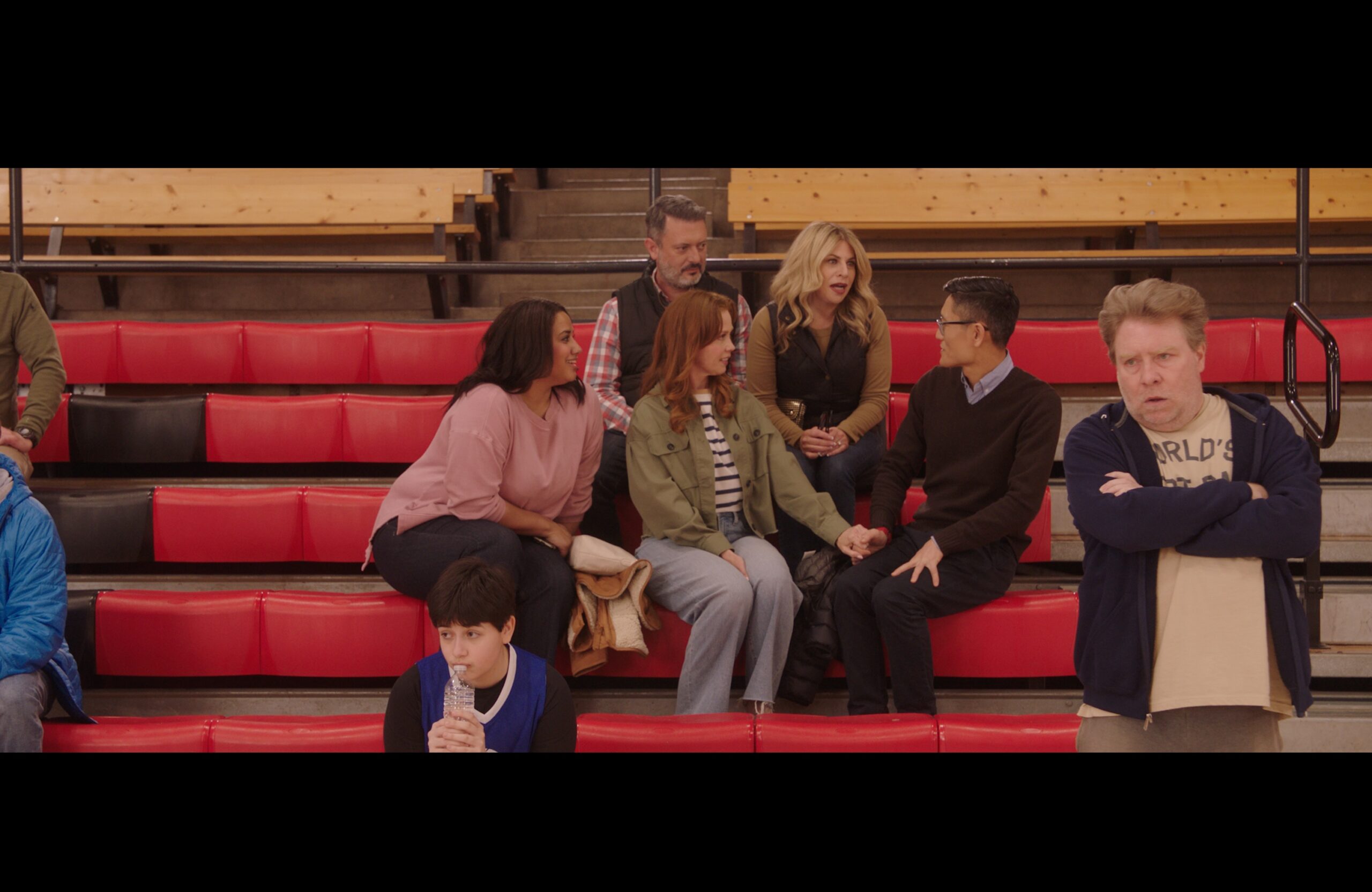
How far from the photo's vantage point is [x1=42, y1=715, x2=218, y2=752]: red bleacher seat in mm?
1941

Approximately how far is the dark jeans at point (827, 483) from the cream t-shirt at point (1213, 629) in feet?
3.70

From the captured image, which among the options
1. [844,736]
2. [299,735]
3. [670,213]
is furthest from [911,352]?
[299,735]

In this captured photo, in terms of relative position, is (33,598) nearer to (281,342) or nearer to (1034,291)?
(281,342)

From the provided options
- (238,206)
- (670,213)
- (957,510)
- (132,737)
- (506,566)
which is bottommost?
(132,737)

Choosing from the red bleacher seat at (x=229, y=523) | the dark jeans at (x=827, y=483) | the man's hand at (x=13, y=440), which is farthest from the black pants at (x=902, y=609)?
the man's hand at (x=13, y=440)

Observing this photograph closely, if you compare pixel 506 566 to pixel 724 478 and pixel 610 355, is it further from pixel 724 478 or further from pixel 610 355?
pixel 610 355

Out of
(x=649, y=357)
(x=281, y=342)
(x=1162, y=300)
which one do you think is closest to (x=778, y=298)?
(x=649, y=357)

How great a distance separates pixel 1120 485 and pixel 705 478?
3.54 feet

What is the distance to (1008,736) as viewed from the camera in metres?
1.89

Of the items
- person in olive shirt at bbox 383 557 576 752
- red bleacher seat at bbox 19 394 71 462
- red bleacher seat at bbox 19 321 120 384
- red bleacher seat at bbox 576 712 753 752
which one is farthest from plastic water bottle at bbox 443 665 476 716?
red bleacher seat at bbox 19 321 120 384

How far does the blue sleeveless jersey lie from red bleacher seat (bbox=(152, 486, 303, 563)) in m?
1.06

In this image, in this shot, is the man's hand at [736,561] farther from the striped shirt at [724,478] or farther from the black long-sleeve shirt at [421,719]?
the black long-sleeve shirt at [421,719]

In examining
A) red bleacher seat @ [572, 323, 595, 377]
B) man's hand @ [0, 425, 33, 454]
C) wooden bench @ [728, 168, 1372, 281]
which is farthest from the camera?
wooden bench @ [728, 168, 1372, 281]

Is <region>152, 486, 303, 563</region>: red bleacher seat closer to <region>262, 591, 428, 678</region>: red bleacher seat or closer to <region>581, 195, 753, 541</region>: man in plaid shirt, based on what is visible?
<region>262, 591, 428, 678</region>: red bleacher seat
